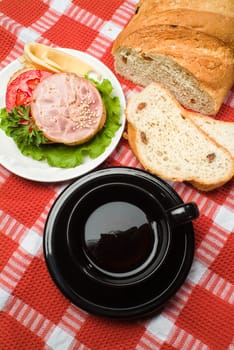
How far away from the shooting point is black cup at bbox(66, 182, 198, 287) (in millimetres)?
1173

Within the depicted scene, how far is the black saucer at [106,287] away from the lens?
1218mm

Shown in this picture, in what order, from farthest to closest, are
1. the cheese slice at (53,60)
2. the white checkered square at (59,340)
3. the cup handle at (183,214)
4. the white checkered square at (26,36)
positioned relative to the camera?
the white checkered square at (26,36) → the cheese slice at (53,60) → the white checkered square at (59,340) → the cup handle at (183,214)

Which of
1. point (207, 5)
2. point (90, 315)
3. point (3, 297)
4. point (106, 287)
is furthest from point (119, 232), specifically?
point (207, 5)

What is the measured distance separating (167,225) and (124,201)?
150mm

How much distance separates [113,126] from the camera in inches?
55.5

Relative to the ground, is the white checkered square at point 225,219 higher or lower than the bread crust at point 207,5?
lower

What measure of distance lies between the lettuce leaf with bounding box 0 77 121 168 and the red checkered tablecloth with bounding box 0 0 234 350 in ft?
0.21

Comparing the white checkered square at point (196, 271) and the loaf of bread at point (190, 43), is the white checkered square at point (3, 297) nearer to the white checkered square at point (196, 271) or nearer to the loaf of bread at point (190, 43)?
the white checkered square at point (196, 271)

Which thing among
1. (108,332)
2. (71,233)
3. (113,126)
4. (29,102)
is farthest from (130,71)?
(108,332)

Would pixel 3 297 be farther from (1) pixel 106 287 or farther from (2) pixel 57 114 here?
(2) pixel 57 114

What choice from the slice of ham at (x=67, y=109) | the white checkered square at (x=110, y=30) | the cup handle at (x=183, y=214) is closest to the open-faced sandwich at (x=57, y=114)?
the slice of ham at (x=67, y=109)

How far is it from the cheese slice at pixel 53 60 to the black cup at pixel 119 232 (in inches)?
16.3

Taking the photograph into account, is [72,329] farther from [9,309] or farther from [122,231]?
[122,231]

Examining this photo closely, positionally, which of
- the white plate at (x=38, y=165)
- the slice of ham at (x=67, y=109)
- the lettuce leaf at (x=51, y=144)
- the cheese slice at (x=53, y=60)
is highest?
the cheese slice at (x=53, y=60)
